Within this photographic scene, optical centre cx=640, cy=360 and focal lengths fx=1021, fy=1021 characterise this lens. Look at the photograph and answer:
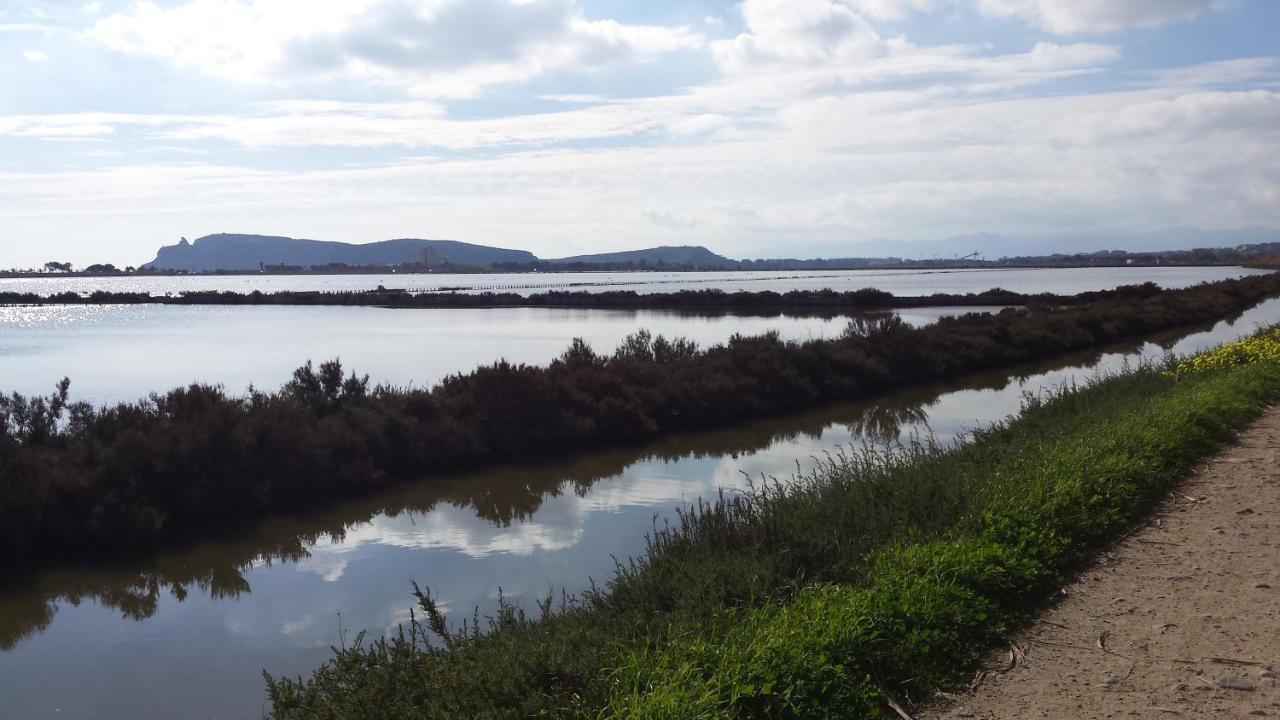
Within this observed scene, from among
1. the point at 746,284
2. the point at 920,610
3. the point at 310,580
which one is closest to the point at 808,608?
the point at 920,610

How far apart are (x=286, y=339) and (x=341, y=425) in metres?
22.1

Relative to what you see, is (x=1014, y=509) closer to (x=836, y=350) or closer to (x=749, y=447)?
(x=749, y=447)

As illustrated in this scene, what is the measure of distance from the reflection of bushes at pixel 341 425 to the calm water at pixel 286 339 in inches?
179

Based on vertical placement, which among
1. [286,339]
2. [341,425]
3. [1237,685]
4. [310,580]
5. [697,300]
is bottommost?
[310,580]

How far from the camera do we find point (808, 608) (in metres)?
5.56

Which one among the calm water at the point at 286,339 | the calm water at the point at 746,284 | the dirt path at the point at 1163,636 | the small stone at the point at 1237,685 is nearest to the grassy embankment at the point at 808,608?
the dirt path at the point at 1163,636

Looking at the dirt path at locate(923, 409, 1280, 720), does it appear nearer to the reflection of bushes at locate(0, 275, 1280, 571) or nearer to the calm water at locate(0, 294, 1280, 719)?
the calm water at locate(0, 294, 1280, 719)

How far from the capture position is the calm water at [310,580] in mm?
7445

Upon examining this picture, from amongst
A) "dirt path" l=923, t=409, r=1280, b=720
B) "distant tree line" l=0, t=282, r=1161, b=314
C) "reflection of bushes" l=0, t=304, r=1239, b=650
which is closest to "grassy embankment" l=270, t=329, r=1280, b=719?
"dirt path" l=923, t=409, r=1280, b=720

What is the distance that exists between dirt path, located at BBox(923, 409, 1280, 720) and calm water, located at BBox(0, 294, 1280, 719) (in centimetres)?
413

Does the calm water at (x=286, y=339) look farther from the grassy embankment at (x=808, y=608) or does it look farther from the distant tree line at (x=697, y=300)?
the grassy embankment at (x=808, y=608)

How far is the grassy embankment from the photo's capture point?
4754 mm

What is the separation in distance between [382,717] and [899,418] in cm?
1519

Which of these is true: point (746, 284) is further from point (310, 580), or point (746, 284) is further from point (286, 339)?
point (310, 580)
